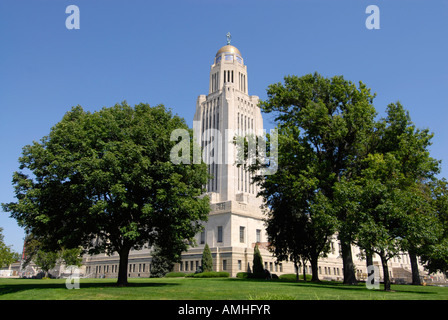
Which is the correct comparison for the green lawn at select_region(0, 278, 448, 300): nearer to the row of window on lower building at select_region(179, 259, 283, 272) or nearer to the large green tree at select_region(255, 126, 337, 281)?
the large green tree at select_region(255, 126, 337, 281)

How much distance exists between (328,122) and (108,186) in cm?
1733

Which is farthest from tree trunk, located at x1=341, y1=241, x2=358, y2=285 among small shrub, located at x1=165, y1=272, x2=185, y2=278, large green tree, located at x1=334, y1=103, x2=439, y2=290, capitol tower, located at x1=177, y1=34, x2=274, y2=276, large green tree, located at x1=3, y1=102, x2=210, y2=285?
small shrub, located at x1=165, y1=272, x2=185, y2=278

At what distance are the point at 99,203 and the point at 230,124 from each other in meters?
62.8

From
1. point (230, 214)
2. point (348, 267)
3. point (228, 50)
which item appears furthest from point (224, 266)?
point (228, 50)

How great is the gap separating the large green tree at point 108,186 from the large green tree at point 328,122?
31.9 feet

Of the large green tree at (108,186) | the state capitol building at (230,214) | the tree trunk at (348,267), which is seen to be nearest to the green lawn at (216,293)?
the large green tree at (108,186)

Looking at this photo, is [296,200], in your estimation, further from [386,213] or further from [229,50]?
[229,50]

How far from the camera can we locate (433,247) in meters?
19.6

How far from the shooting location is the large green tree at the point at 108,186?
72.9ft

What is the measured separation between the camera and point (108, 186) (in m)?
22.2

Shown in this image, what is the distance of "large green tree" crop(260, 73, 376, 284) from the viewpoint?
1021 inches

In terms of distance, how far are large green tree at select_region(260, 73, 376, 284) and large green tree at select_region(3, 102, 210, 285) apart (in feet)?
31.9

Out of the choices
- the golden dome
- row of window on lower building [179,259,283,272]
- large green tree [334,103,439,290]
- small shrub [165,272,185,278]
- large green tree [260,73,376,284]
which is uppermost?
the golden dome
